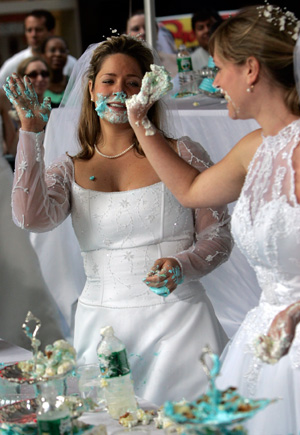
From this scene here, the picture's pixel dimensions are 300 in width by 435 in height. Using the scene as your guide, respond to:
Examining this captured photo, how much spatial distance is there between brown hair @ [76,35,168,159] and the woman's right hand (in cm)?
28

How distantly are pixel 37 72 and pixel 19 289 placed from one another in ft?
7.94

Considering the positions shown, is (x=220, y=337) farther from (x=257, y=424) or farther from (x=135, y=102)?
(x=135, y=102)

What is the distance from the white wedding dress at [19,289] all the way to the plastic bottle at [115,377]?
180 centimetres

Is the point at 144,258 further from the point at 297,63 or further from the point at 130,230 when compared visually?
the point at 297,63

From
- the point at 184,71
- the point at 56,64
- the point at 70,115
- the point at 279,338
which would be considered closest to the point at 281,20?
the point at 279,338

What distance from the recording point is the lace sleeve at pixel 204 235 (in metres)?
2.30

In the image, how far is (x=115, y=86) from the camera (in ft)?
7.59

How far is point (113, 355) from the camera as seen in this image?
1791 millimetres

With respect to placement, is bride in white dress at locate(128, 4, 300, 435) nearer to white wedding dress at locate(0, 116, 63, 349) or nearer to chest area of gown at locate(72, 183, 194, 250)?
chest area of gown at locate(72, 183, 194, 250)

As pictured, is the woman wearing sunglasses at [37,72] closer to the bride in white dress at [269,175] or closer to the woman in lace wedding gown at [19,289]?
the woman in lace wedding gown at [19,289]

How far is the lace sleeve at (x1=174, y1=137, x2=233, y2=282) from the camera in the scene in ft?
7.55

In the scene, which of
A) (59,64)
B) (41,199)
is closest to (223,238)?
(41,199)

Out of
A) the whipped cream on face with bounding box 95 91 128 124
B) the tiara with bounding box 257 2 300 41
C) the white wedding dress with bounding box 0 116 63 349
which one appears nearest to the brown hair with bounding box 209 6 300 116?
the tiara with bounding box 257 2 300 41

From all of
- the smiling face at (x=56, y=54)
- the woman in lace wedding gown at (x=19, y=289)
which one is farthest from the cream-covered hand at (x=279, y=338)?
the smiling face at (x=56, y=54)
